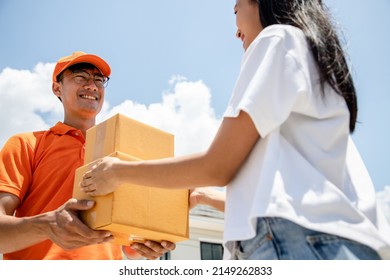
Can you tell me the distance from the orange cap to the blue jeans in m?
2.11

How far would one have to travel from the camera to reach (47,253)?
2.53m

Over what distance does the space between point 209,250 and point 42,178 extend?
685cm

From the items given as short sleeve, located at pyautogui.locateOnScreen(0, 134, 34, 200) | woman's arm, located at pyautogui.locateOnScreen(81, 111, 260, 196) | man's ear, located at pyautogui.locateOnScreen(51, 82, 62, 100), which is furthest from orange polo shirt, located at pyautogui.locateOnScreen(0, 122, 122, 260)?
woman's arm, located at pyautogui.locateOnScreen(81, 111, 260, 196)

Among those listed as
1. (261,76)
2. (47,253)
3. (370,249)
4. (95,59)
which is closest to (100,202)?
(47,253)

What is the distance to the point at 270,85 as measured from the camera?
150 cm

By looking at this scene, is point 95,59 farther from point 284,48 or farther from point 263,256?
point 263,256

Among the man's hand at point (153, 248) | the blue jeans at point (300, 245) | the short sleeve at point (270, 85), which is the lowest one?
the blue jeans at point (300, 245)

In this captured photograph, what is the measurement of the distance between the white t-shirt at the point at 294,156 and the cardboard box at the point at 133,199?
62cm

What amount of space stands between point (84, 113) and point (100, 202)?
121 cm

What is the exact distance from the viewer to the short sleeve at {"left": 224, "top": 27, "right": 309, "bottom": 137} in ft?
4.83

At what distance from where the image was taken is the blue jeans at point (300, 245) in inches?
54.6

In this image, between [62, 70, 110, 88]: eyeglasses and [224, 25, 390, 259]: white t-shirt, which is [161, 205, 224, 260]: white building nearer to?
[62, 70, 110, 88]: eyeglasses

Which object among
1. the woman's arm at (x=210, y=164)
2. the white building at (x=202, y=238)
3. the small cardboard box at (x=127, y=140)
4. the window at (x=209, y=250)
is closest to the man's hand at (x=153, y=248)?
the small cardboard box at (x=127, y=140)

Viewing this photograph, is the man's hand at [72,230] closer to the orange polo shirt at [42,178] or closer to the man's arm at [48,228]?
the man's arm at [48,228]
